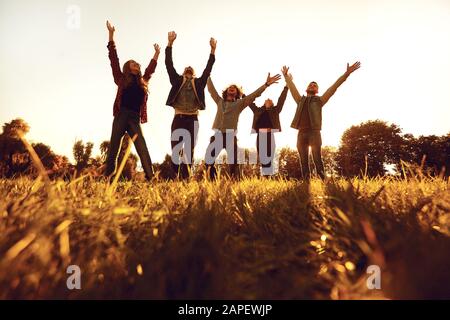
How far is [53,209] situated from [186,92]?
559 cm

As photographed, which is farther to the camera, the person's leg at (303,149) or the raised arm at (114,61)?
the person's leg at (303,149)

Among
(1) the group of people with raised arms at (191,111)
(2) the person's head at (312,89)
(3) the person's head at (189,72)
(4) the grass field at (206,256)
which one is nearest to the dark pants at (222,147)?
(1) the group of people with raised arms at (191,111)

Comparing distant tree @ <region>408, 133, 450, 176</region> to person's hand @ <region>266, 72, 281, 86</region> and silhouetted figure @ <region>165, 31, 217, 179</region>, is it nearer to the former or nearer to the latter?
person's hand @ <region>266, 72, 281, 86</region>

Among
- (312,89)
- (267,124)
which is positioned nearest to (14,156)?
(312,89)

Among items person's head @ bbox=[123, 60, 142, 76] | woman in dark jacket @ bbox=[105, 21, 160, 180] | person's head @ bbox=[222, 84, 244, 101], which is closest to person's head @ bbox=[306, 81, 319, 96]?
person's head @ bbox=[222, 84, 244, 101]

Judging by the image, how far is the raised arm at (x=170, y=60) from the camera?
7051 mm

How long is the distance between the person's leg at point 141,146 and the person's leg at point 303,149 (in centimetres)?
349

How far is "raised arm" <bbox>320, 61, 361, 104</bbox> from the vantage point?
7789 millimetres

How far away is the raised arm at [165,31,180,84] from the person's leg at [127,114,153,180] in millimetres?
1422

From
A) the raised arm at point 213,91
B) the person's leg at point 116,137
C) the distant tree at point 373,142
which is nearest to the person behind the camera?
the person's leg at point 116,137

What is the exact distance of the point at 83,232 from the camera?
190 centimetres

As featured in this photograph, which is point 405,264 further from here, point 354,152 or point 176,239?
point 354,152

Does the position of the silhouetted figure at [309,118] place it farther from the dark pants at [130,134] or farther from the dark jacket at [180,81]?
the dark pants at [130,134]

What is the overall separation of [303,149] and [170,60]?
11.7 ft
